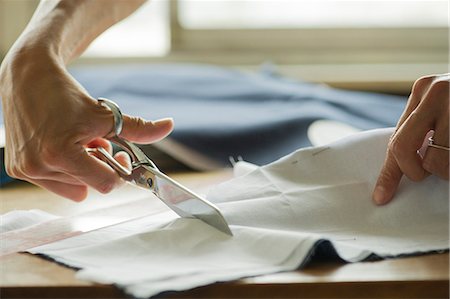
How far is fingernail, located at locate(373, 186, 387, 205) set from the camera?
2.39 ft

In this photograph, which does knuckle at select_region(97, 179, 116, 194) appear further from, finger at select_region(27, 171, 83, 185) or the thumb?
the thumb

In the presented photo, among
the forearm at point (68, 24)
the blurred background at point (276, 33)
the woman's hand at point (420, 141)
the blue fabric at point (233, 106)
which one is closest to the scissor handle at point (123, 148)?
the forearm at point (68, 24)

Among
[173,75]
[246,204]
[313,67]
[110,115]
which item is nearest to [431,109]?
[246,204]

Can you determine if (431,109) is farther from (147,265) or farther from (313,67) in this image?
(313,67)

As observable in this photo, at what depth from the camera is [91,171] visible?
2.46 feet

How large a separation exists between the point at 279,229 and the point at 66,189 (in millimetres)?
247

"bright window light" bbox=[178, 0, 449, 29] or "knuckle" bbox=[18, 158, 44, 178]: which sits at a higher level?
"knuckle" bbox=[18, 158, 44, 178]

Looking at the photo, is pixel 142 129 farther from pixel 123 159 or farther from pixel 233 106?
pixel 233 106

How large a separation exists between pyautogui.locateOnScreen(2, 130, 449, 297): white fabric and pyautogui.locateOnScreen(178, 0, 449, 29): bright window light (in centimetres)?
154

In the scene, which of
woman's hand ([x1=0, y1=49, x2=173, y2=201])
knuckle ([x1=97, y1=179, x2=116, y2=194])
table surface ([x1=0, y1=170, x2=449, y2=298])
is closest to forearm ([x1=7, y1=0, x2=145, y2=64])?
woman's hand ([x1=0, y1=49, x2=173, y2=201])

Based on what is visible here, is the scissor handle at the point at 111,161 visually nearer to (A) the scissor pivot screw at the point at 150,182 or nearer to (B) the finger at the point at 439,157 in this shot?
(A) the scissor pivot screw at the point at 150,182

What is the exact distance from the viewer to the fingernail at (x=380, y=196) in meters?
0.73

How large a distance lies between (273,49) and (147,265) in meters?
1.73

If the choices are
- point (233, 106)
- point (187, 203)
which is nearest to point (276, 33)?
point (233, 106)
